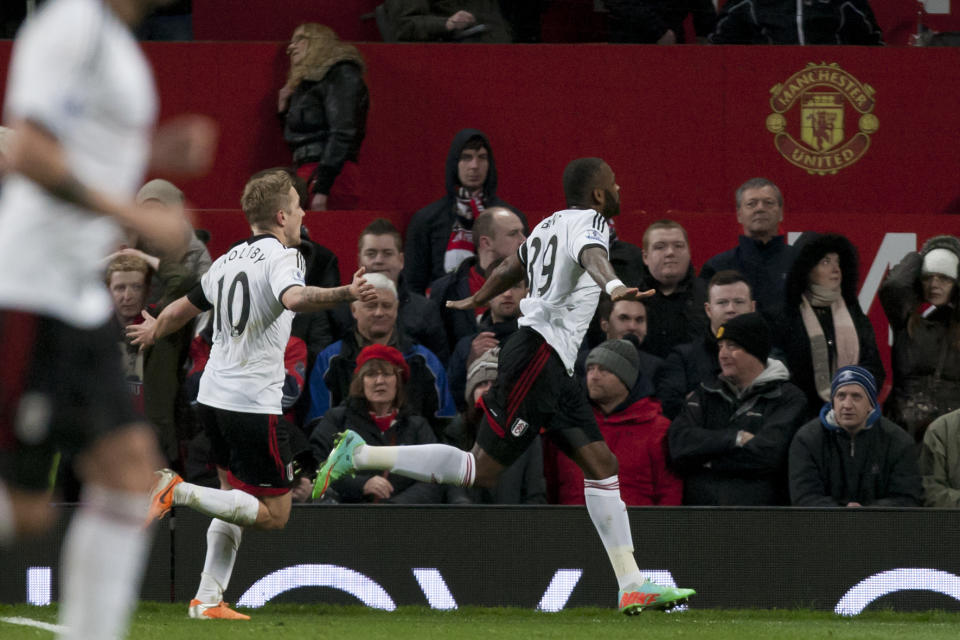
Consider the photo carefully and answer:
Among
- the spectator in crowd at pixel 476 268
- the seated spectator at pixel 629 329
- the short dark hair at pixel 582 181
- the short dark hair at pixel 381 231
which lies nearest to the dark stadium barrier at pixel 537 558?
the seated spectator at pixel 629 329

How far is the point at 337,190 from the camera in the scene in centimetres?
1045

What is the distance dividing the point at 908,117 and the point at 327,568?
580 centimetres

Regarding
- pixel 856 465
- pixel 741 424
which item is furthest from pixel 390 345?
pixel 856 465

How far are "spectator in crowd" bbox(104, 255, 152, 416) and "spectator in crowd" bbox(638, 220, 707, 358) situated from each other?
2.90m

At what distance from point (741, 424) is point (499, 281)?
1.58 m

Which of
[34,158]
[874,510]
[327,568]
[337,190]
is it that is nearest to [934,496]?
[874,510]

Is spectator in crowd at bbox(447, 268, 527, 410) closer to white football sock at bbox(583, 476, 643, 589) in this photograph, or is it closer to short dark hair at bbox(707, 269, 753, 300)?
short dark hair at bbox(707, 269, 753, 300)

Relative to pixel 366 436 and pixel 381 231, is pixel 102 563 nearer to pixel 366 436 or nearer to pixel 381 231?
pixel 366 436

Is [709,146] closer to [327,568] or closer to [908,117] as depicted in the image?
[908,117]

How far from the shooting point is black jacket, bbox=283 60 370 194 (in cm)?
981

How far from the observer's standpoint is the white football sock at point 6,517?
3.94 meters

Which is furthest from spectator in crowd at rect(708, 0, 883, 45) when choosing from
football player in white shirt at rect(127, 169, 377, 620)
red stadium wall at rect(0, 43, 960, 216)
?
football player in white shirt at rect(127, 169, 377, 620)

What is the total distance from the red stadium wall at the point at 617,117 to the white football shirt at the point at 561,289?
3602 mm

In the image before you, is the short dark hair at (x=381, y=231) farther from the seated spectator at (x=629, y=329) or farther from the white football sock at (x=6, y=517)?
the white football sock at (x=6, y=517)
